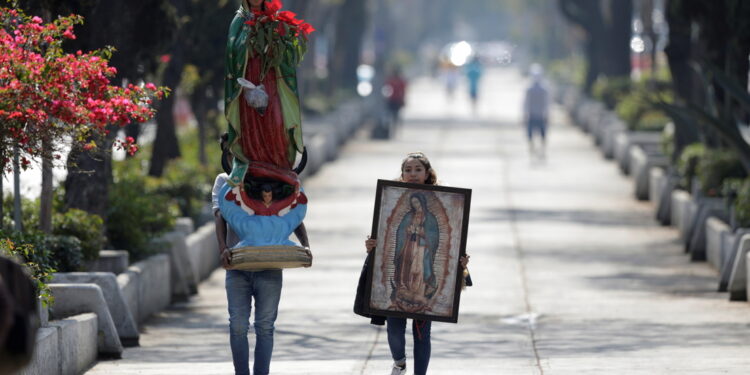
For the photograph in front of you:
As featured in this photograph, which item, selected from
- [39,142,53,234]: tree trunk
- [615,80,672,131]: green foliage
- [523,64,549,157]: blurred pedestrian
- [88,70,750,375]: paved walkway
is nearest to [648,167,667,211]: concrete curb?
[88,70,750,375]: paved walkway

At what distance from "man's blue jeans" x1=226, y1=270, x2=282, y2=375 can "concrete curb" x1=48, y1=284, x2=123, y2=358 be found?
269cm

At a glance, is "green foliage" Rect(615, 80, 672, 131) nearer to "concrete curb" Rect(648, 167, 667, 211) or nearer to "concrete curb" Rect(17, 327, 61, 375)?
"concrete curb" Rect(648, 167, 667, 211)

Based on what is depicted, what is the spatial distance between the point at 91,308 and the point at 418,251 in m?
3.16

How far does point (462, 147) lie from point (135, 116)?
26591 mm

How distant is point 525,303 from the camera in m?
15.6

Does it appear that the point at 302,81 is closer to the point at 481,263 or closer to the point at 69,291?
the point at 481,263

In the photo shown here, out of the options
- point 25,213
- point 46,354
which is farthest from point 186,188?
point 46,354

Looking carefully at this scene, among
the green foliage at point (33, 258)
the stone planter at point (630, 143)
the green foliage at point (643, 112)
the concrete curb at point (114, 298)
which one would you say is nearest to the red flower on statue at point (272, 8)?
the green foliage at point (33, 258)

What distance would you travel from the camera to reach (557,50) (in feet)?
315

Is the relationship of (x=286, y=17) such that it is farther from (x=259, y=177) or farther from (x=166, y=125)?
(x=166, y=125)

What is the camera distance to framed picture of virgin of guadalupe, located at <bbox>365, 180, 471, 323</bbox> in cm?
990

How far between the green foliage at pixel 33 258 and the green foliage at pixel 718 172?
933 cm

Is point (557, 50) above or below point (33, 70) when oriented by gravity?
above

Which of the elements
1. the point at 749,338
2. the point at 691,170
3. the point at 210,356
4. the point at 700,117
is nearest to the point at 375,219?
the point at 210,356
